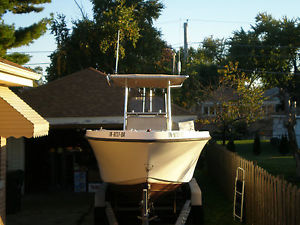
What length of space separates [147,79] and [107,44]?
1550cm

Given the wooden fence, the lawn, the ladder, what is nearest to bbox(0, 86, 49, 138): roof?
the wooden fence

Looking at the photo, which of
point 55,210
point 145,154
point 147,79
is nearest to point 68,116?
point 55,210

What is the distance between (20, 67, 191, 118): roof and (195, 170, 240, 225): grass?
311 cm

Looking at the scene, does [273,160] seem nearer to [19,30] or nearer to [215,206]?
[215,206]

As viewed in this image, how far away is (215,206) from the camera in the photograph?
13.4m

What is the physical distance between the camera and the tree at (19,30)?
55.5ft

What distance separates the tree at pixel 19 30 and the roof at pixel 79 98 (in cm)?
250

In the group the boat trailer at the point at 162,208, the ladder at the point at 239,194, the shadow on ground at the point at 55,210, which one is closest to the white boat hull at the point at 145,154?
the boat trailer at the point at 162,208

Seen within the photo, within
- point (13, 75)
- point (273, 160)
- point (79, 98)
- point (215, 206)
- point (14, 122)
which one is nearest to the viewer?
point (14, 122)

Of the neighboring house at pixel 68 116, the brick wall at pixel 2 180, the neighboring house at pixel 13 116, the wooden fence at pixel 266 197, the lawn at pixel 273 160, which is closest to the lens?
the wooden fence at pixel 266 197

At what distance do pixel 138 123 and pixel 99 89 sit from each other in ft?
19.9

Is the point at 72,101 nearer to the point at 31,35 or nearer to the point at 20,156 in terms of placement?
the point at 20,156

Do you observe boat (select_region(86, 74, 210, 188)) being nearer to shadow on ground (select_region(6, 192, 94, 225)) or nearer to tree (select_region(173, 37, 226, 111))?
shadow on ground (select_region(6, 192, 94, 225))

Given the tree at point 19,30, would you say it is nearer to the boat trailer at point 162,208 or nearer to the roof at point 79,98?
the roof at point 79,98
